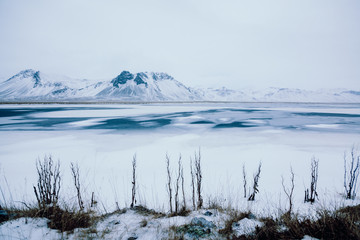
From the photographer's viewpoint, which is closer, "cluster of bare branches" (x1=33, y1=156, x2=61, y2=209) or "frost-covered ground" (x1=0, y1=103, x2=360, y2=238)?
"cluster of bare branches" (x1=33, y1=156, x2=61, y2=209)

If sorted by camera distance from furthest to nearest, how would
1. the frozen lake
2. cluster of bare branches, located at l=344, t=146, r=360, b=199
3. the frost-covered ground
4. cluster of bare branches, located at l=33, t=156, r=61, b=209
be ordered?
the frozen lake, the frost-covered ground, cluster of bare branches, located at l=344, t=146, r=360, b=199, cluster of bare branches, located at l=33, t=156, r=61, b=209

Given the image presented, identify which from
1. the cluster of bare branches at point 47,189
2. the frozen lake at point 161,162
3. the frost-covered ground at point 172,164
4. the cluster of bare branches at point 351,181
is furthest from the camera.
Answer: the frozen lake at point 161,162

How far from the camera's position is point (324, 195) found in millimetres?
5484

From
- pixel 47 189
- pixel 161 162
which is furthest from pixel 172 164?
pixel 47 189

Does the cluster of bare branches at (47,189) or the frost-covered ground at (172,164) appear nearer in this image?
the cluster of bare branches at (47,189)

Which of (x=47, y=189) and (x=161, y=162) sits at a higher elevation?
(x=47, y=189)

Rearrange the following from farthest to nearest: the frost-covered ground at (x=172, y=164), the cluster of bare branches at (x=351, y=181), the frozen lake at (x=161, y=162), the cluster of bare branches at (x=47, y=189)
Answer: the frozen lake at (x=161, y=162) → the frost-covered ground at (x=172, y=164) → the cluster of bare branches at (x=351, y=181) → the cluster of bare branches at (x=47, y=189)

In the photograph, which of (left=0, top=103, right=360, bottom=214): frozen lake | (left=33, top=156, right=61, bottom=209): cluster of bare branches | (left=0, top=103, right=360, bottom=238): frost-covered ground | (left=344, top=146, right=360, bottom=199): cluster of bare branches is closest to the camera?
(left=33, top=156, right=61, bottom=209): cluster of bare branches

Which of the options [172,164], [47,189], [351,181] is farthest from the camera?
[172,164]

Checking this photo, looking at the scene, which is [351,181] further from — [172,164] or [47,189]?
[47,189]

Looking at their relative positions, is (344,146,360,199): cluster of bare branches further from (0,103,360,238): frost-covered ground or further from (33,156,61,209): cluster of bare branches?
(33,156,61,209): cluster of bare branches

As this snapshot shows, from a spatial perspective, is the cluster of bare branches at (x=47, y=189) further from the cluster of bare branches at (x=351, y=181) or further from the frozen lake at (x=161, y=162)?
the cluster of bare branches at (x=351, y=181)

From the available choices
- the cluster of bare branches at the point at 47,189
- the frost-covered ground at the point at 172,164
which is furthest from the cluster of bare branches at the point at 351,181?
the cluster of bare branches at the point at 47,189

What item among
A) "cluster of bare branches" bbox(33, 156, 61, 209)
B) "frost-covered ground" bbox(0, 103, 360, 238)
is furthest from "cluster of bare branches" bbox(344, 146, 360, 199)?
"cluster of bare branches" bbox(33, 156, 61, 209)
